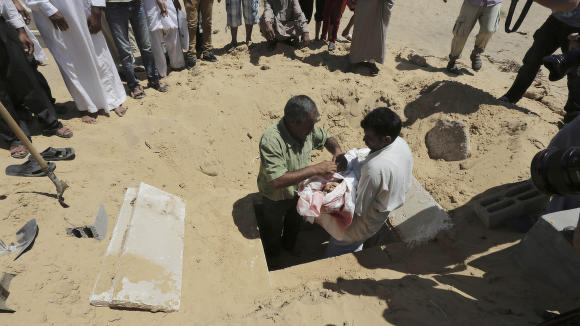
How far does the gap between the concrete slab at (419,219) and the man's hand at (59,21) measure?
161 inches

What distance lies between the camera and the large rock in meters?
4.05

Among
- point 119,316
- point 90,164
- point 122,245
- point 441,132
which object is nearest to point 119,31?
point 90,164

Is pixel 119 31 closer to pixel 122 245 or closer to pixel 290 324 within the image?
pixel 122 245

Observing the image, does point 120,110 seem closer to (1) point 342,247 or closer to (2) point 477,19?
(1) point 342,247

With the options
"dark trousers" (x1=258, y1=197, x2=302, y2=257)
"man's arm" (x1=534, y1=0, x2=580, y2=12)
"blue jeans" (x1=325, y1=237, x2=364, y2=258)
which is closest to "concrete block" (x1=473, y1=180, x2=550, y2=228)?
"blue jeans" (x1=325, y1=237, x2=364, y2=258)

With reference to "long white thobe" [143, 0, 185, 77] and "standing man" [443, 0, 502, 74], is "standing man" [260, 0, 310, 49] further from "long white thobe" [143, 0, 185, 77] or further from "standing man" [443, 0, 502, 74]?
"standing man" [443, 0, 502, 74]

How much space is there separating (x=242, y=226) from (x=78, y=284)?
144cm

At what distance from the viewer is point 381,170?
7.21 ft

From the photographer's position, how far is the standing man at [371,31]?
5109 mm

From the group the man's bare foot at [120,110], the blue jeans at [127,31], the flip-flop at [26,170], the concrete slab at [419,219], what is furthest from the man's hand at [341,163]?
the blue jeans at [127,31]

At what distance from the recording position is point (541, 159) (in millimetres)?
1878

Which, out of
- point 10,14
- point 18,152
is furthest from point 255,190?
point 10,14

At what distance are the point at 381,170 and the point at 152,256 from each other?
1880 mm

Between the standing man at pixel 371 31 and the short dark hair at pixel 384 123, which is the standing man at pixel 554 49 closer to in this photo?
the standing man at pixel 371 31
